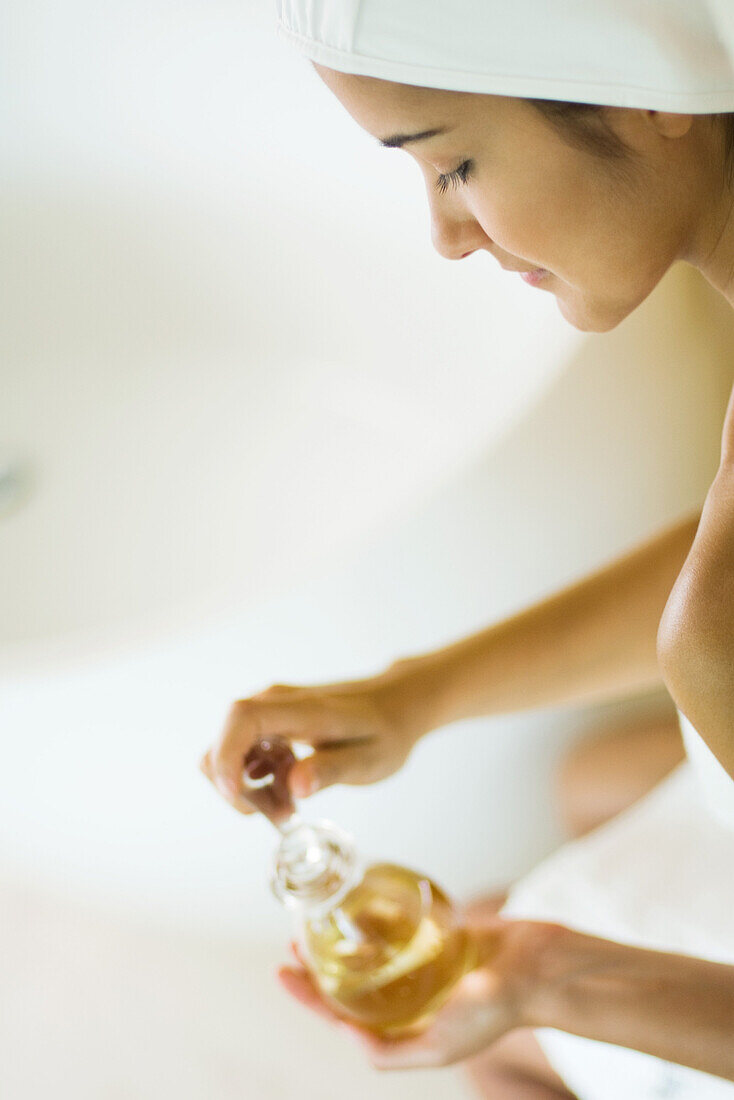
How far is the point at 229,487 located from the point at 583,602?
2.68ft

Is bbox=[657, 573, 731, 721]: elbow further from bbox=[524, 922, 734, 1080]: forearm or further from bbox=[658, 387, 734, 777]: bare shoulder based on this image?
bbox=[524, 922, 734, 1080]: forearm

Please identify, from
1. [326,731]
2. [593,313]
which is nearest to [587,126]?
[593,313]

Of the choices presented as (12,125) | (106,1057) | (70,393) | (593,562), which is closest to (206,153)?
(12,125)

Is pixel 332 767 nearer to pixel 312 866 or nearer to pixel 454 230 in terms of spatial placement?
pixel 312 866

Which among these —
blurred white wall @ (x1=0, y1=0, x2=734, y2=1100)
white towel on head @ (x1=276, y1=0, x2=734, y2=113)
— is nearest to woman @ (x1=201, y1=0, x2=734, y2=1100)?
white towel on head @ (x1=276, y1=0, x2=734, y2=113)

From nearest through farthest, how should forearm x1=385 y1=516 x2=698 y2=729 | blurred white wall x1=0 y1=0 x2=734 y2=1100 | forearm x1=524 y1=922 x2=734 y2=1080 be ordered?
1. forearm x1=524 y1=922 x2=734 y2=1080
2. forearm x1=385 y1=516 x2=698 y2=729
3. blurred white wall x1=0 y1=0 x2=734 y2=1100

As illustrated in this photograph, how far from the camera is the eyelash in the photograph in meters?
0.66

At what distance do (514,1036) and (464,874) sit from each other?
31 centimetres

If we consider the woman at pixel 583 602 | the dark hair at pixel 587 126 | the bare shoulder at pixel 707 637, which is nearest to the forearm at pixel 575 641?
the woman at pixel 583 602

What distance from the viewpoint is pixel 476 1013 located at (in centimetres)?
72

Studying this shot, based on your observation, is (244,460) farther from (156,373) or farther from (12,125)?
(12,125)

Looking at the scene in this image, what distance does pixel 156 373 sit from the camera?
195 centimetres

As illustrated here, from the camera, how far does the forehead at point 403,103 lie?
616 mm

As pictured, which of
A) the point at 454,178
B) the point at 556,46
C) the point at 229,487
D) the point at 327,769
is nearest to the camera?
the point at 556,46
